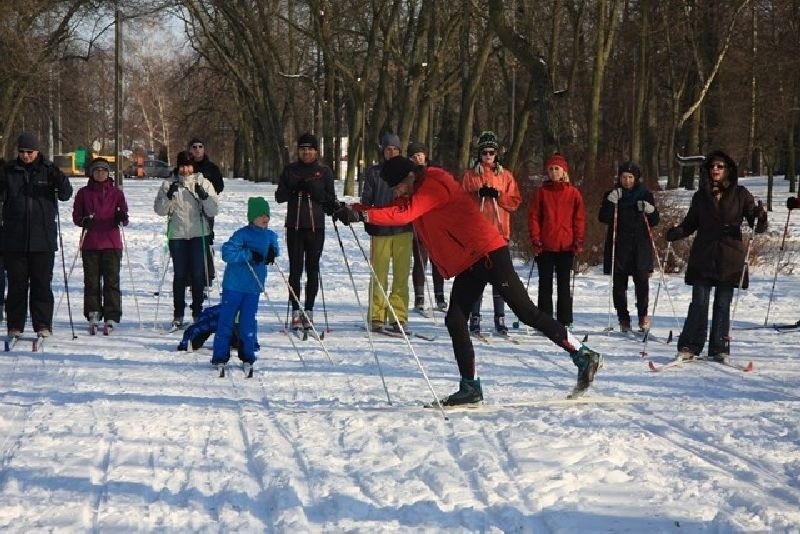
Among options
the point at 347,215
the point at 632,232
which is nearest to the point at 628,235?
the point at 632,232

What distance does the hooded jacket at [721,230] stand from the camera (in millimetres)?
9256

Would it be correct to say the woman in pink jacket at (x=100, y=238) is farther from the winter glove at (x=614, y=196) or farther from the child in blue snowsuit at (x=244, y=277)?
the winter glove at (x=614, y=196)

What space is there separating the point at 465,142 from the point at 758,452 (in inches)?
919

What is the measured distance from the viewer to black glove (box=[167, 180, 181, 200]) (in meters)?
10.9

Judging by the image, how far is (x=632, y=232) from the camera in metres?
11.2

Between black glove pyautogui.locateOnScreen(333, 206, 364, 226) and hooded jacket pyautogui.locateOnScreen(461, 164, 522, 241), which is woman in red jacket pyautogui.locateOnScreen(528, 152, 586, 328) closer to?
hooded jacket pyautogui.locateOnScreen(461, 164, 522, 241)

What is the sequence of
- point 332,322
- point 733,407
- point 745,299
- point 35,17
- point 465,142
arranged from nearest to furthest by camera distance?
point 733,407 < point 332,322 < point 745,299 < point 465,142 < point 35,17

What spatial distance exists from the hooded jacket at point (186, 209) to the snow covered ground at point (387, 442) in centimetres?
122

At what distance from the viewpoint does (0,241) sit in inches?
405

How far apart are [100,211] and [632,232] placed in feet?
18.1

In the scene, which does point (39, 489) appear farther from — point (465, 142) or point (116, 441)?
point (465, 142)

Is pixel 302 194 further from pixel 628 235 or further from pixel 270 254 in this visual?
pixel 628 235

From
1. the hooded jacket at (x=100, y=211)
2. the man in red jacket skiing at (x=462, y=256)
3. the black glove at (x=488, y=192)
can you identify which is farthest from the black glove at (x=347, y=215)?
the hooded jacket at (x=100, y=211)

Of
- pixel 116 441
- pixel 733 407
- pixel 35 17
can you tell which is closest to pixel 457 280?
pixel 733 407
